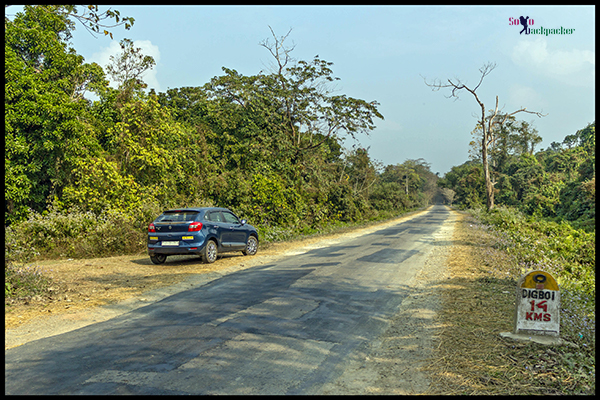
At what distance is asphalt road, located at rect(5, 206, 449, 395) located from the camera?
3912 millimetres

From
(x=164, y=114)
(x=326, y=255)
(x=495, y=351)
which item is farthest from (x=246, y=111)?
(x=495, y=351)

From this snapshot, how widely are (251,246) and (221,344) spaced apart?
31.1 feet

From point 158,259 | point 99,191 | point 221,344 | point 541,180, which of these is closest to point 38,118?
point 99,191

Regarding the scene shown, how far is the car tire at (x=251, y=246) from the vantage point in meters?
14.2

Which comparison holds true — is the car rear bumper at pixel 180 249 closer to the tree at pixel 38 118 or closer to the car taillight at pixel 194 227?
the car taillight at pixel 194 227

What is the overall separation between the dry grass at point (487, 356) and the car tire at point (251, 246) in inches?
304

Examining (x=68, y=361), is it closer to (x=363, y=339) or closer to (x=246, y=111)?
(x=363, y=339)

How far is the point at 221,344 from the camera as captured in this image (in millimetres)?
4980

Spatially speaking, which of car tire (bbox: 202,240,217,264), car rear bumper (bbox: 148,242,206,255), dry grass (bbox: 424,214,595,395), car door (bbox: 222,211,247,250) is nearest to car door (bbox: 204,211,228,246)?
car door (bbox: 222,211,247,250)

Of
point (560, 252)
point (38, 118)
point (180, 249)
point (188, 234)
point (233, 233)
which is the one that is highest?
point (38, 118)

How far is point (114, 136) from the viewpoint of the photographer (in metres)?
19.9

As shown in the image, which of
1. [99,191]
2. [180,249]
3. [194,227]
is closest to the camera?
[180,249]

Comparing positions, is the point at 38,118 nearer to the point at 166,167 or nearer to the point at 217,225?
the point at 166,167

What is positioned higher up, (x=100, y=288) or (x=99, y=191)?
(x=99, y=191)
